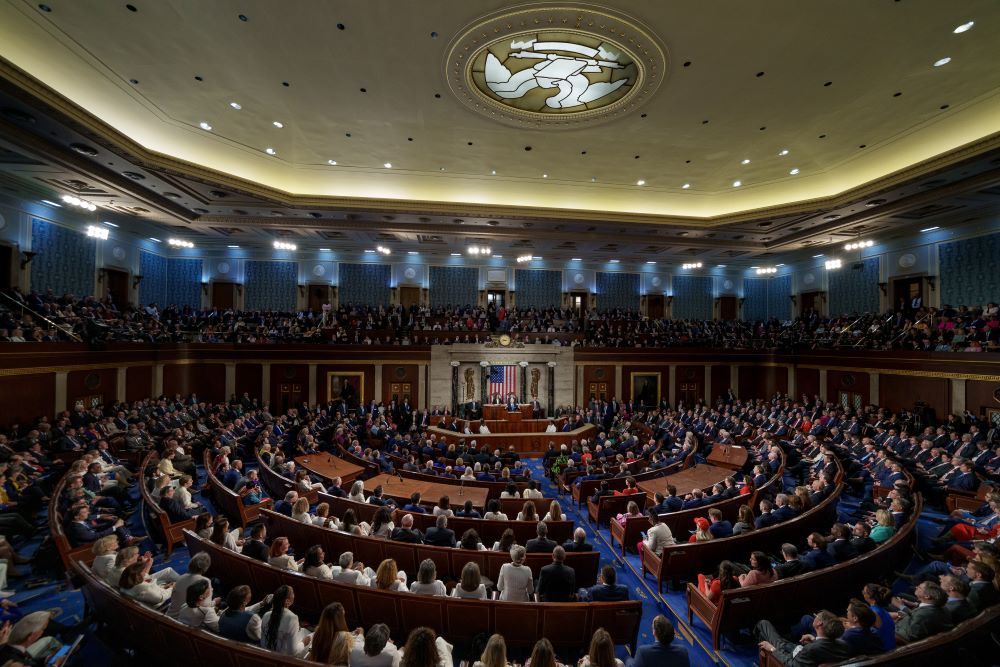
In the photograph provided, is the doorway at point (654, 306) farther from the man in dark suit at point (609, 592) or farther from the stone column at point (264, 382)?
the man in dark suit at point (609, 592)

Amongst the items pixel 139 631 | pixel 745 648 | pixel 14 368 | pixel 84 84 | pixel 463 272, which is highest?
pixel 84 84

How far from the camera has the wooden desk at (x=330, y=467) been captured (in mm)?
9711

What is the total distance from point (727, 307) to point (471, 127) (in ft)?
69.6

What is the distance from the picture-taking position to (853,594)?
5.14 meters

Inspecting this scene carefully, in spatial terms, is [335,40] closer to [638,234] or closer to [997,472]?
[638,234]

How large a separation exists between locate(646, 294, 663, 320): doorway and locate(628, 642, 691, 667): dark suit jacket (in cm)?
2385

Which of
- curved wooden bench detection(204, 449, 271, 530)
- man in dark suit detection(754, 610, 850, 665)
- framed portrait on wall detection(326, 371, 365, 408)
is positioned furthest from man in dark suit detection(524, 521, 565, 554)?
framed portrait on wall detection(326, 371, 365, 408)

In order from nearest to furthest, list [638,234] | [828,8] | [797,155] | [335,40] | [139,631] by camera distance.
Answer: [139,631]
[828,8]
[335,40]
[797,155]
[638,234]

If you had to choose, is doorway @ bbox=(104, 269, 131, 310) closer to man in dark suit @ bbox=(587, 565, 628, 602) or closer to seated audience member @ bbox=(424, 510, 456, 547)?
seated audience member @ bbox=(424, 510, 456, 547)

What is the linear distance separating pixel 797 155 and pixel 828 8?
6961mm

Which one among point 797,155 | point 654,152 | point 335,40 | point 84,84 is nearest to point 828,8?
A: point 654,152

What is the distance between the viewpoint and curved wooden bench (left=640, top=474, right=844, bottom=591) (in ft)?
18.8

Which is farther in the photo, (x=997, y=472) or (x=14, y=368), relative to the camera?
(x=14, y=368)

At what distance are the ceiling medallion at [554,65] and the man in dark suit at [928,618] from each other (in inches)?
378
